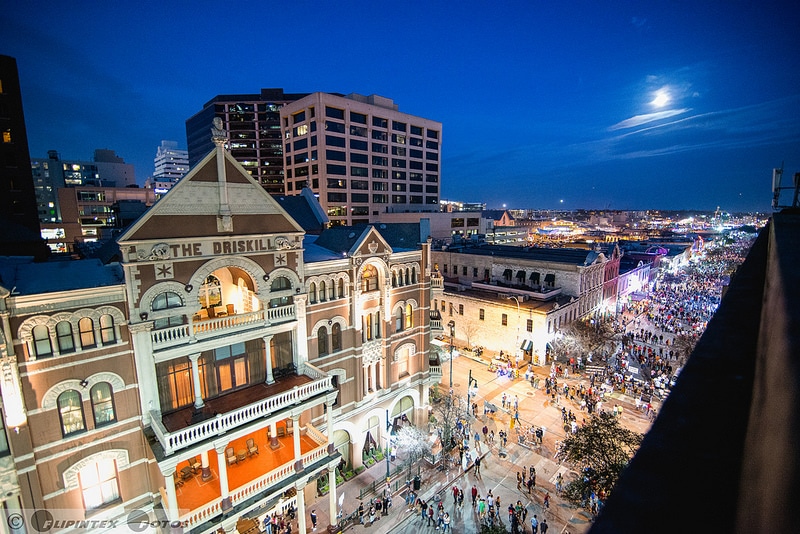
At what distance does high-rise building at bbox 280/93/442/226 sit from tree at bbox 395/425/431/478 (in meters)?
52.4

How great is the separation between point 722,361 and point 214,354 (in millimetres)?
21925

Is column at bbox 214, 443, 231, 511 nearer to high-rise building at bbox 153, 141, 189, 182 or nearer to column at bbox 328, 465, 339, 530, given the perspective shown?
column at bbox 328, 465, 339, 530

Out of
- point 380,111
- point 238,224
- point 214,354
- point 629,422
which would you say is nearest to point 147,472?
point 214,354

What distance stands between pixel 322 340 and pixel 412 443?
392 inches

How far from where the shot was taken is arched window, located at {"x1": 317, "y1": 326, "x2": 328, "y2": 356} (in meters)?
25.1

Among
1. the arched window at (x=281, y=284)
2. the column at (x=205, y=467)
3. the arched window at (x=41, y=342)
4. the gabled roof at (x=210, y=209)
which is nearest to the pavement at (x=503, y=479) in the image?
the column at (x=205, y=467)

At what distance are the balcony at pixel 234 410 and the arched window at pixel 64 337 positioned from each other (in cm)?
464

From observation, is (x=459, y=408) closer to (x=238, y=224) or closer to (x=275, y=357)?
(x=275, y=357)

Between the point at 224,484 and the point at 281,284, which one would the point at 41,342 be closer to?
the point at 224,484

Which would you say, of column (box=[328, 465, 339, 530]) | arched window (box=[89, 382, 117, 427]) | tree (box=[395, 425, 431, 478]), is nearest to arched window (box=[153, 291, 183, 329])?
arched window (box=[89, 382, 117, 427])

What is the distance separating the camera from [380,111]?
258ft

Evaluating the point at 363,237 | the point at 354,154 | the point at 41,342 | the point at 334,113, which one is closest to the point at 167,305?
the point at 41,342

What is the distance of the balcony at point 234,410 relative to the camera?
17078 mm

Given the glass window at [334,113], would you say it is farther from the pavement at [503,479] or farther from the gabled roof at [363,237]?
the pavement at [503,479]
